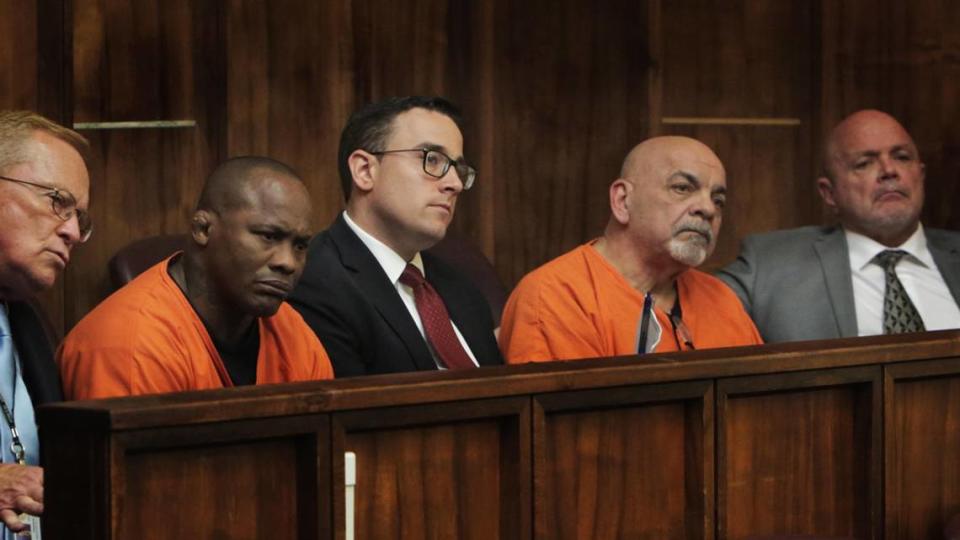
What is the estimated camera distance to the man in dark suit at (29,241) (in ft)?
8.50

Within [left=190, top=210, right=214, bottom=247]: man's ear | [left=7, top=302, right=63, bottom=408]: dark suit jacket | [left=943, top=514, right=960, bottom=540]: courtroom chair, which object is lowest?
[left=943, top=514, right=960, bottom=540]: courtroom chair

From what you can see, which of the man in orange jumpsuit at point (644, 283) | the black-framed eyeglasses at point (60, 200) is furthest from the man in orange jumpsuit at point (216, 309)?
the man in orange jumpsuit at point (644, 283)

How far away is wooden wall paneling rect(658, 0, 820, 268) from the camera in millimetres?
4691

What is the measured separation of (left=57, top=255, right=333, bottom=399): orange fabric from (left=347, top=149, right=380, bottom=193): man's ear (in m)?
0.69

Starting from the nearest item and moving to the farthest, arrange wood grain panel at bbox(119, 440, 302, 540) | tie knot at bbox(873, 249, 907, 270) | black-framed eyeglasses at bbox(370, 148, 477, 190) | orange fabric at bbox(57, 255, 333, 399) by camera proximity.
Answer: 1. wood grain panel at bbox(119, 440, 302, 540)
2. orange fabric at bbox(57, 255, 333, 399)
3. black-framed eyeglasses at bbox(370, 148, 477, 190)
4. tie knot at bbox(873, 249, 907, 270)

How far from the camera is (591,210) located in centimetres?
459

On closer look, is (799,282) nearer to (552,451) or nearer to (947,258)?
(947,258)

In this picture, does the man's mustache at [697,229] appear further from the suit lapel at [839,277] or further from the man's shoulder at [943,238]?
the man's shoulder at [943,238]

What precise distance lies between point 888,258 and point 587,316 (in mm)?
992

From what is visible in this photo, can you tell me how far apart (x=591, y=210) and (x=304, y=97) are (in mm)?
891

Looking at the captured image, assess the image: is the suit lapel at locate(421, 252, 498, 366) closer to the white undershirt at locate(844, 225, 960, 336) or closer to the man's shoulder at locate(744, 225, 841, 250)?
the man's shoulder at locate(744, 225, 841, 250)

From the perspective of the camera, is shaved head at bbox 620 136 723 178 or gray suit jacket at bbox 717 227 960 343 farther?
gray suit jacket at bbox 717 227 960 343

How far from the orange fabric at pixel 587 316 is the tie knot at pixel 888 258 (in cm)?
56

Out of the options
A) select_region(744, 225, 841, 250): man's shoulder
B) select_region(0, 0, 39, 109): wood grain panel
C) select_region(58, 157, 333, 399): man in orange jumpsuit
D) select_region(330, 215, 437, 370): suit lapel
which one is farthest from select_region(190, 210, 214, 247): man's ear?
select_region(744, 225, 841, 250): man's shoulder
